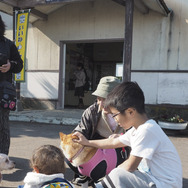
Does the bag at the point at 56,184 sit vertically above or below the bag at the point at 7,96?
below

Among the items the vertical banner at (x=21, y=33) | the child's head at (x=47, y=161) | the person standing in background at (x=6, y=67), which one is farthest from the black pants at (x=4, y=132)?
the vertical banner at (x=21, y=33)

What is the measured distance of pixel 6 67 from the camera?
8.39ft

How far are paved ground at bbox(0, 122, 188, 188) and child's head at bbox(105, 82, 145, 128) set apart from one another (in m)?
1.54

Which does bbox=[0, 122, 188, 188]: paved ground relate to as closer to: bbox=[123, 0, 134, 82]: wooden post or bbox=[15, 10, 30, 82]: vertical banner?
bbox=[15, 10, 30, 82]: vertical banner

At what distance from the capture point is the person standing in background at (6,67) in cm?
259

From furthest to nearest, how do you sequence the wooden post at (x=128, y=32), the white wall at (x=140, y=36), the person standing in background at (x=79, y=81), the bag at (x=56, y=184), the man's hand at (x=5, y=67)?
the person standing in background at (x=79, y=81) → the white wall at (x=140, y=36) → the wooden post at (x=128, y=32) → the man's hand at (x=5, y=67) → the bag at (x=56, y=184)

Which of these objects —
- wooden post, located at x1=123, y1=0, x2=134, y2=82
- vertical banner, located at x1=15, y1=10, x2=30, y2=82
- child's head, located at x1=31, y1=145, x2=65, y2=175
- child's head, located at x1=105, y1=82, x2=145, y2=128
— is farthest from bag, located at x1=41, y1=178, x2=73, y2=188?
vertical banner, located at x1=15, y1=10, x2=30, y2=82

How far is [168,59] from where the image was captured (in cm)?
654

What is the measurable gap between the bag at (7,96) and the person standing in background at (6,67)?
10 cm

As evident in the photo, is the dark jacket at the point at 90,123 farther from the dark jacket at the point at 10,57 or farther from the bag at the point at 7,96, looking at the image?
the dark jacket at the point at 10,57

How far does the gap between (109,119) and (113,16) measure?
5579mm

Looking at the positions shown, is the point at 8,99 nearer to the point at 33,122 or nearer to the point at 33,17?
the point at 33,122

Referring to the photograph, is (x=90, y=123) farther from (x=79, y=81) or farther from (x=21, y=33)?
(x=79, y=81)

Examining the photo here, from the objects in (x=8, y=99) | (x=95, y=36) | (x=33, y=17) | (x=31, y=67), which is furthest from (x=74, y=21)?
(x=8, y=99)
